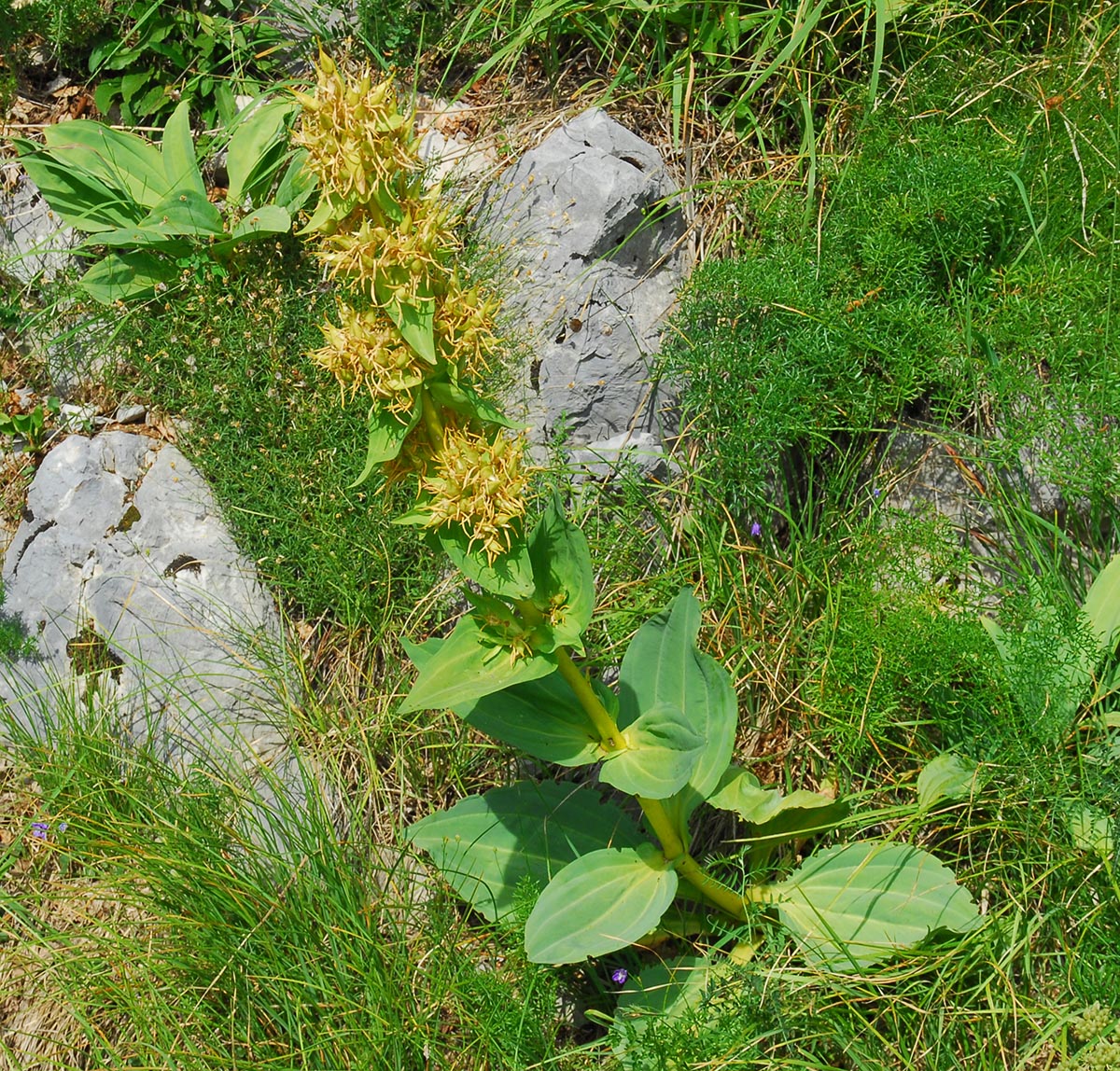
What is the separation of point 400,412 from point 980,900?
7.66 ft

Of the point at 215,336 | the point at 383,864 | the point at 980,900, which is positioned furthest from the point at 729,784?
the point at 215,336

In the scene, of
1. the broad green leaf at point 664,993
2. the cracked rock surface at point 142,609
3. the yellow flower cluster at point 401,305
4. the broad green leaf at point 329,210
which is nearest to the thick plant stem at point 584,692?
the yellow flower cluster at point 401,305

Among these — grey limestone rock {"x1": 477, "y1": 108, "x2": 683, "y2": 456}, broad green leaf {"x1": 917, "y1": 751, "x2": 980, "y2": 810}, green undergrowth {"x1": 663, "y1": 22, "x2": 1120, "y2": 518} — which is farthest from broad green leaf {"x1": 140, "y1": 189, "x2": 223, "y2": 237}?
broad green leaf {"x1": 917, "y1": 751, "x2": 980, "y2": 810}

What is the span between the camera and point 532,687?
115 inches

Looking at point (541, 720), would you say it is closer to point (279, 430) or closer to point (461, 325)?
point (461, 325)

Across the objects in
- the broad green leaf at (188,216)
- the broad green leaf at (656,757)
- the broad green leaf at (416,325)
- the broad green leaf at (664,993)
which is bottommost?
the broad green leaf at (664,993)

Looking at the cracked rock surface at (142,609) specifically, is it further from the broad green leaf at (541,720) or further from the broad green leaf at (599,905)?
the broad green leaf at (599,905)

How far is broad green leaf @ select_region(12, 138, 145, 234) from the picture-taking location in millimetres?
4340

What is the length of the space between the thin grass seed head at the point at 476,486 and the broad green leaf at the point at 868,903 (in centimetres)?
156

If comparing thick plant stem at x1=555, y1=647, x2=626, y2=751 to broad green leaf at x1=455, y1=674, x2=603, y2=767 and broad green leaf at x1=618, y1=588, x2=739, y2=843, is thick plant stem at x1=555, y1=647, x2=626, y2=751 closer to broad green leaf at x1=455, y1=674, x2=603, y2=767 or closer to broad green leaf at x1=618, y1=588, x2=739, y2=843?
broad green leaf at x1=455, y1=674, x2=603, y2=767

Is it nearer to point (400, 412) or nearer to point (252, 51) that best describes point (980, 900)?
point (400, 412)

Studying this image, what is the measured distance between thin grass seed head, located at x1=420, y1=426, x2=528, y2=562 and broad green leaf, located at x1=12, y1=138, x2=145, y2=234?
2.84m

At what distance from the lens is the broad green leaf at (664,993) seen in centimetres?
303

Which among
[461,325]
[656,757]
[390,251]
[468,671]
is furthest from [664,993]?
[390,251]
